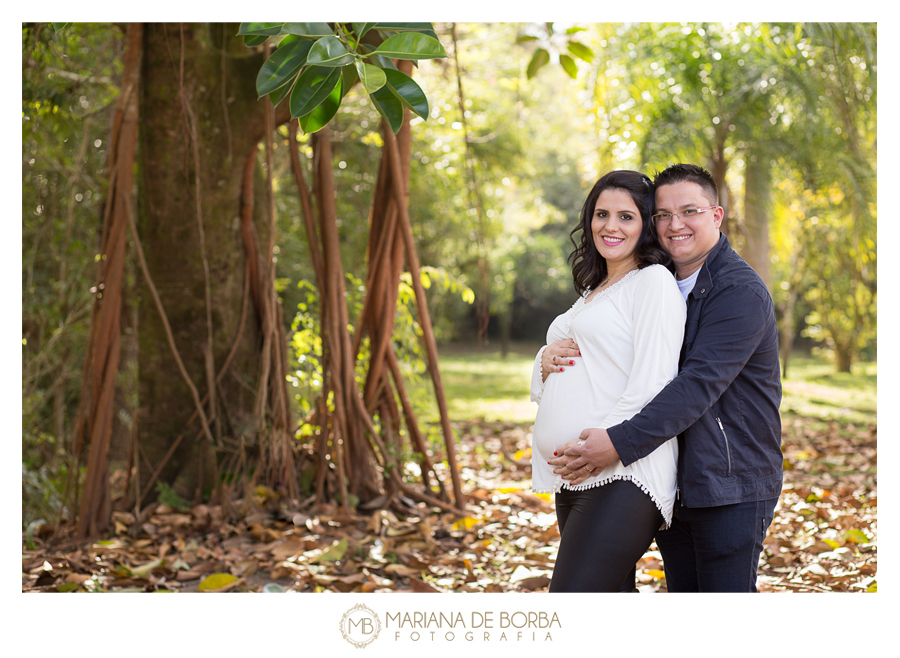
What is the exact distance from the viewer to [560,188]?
707 inches

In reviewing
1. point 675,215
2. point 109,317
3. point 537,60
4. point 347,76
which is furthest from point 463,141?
point 675,215

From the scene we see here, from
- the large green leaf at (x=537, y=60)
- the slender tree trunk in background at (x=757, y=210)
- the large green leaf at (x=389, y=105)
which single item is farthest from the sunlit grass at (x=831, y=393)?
the large green leaf at (x=389, y=105)

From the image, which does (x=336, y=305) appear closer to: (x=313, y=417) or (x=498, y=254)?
(x=313, y=417)

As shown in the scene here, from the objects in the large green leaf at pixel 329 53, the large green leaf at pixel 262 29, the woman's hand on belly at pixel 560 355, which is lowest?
the woman's hand on belly at pixel 560 355

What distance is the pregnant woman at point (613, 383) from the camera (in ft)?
4.66

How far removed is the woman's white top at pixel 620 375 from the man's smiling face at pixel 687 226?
143mm

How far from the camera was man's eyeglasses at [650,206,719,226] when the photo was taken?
1535 millimetres

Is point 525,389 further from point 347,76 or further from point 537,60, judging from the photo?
point 347,76

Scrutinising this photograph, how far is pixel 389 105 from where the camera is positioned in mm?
1538

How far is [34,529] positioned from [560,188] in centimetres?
1632

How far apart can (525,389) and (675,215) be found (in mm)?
8313

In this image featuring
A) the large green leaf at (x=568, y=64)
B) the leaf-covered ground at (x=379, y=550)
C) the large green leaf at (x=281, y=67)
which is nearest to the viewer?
the large green leaf at (x=281, y=67)
